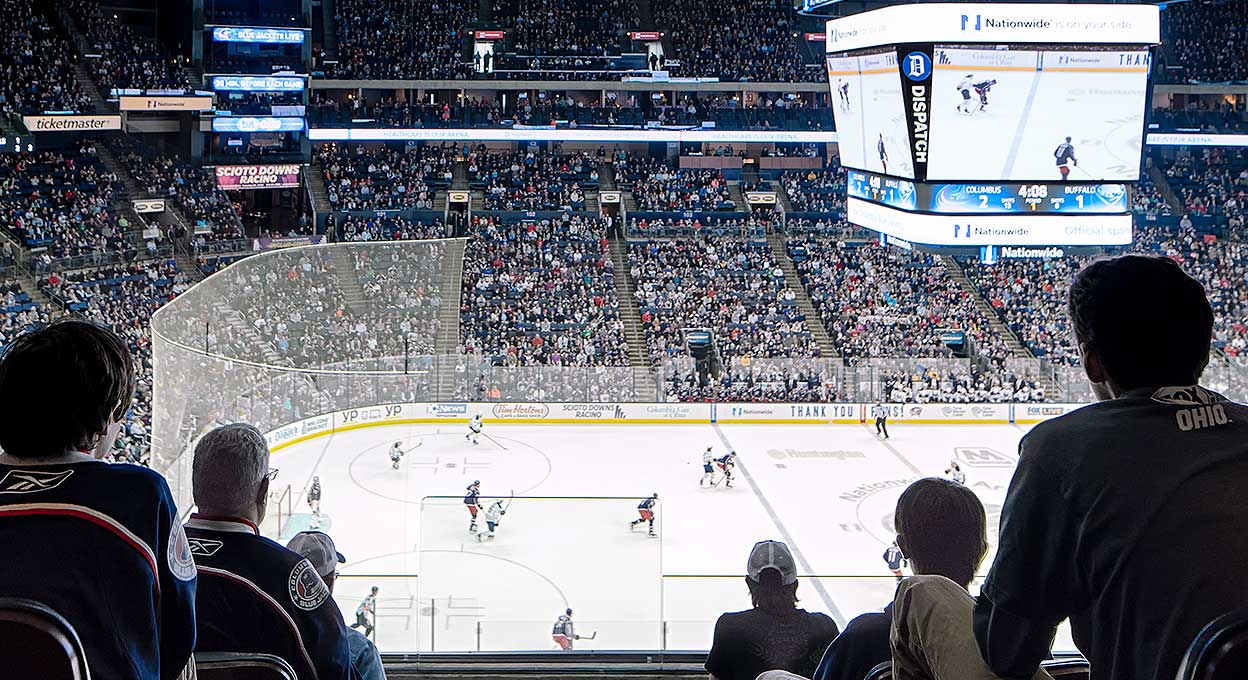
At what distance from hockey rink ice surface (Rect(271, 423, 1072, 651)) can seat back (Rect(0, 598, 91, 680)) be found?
440cm

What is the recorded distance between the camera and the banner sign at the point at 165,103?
29.9 metres

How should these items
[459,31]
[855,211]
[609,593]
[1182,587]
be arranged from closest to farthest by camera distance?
[1182,587]
[609,593]
[855,211]
[459,31]

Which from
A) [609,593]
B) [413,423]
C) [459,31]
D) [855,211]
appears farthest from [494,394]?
[459,31]

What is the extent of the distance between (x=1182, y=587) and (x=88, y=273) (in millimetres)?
24047

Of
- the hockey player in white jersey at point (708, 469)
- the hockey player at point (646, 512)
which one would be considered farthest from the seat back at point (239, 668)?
the hockey player in white jersey at point (708, 469)

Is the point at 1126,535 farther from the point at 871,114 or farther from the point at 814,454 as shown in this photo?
the point at 814,454

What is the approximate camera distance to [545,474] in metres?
18.3

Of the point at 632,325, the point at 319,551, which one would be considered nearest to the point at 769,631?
the point at 319,551

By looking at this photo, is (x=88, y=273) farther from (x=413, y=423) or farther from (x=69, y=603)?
(x=69, y=603)

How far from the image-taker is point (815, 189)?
36.1m

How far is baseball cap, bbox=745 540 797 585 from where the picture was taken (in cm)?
269

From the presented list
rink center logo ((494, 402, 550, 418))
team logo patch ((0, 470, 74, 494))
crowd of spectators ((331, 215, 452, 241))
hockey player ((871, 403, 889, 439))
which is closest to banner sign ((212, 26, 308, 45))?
crowd of spectators ((331, 215, 452, 241))

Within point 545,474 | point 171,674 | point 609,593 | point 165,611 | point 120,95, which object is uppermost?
point 120,95

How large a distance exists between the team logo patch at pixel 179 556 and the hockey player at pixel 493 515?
5.25 meters
